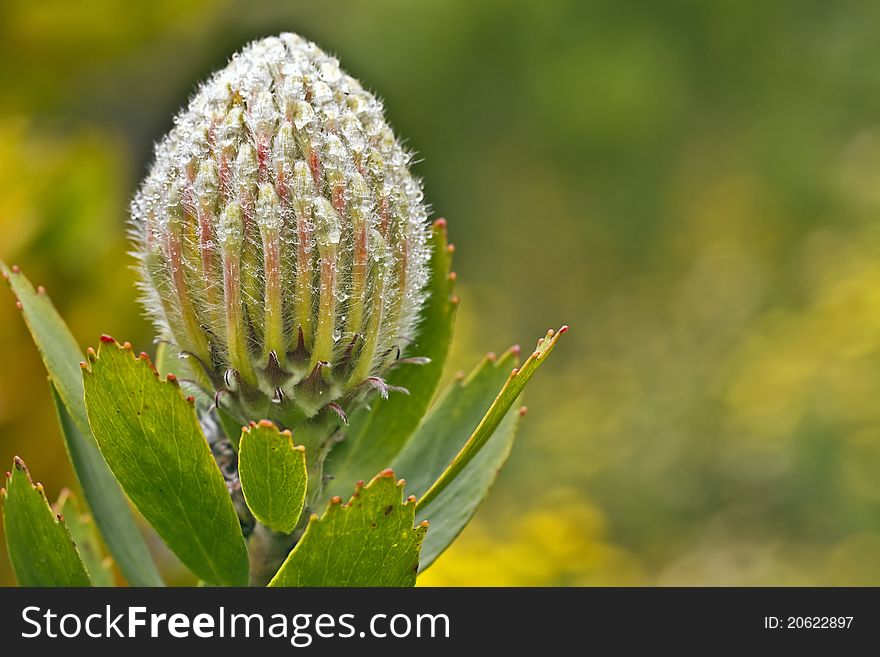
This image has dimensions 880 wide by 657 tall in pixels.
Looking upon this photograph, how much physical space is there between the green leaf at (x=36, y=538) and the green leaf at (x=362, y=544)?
0.28 metres

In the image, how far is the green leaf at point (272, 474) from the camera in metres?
1.08

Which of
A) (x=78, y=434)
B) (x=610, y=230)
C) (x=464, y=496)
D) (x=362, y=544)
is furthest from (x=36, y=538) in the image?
(x=610, y=230)

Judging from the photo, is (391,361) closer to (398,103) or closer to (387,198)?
(387,198)

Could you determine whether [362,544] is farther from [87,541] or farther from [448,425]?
[87,541]

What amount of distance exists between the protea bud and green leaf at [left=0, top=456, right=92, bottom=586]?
0.25 meters

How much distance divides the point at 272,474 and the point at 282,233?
0.28m

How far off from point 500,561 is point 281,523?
1.59 m

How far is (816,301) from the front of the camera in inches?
197

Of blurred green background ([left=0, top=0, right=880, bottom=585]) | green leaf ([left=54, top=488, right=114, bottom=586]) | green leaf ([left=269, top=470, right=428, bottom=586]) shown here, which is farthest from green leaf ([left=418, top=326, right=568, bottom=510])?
blurred green background ([left=0, top=0, right=880, bottom=585])

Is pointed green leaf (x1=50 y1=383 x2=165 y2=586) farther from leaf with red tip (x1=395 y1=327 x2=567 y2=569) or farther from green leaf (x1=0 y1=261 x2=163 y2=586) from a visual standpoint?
leaf with red tip (x1=395 y1=327 x2=567 y2=569)

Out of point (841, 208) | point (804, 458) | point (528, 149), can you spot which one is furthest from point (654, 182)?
point (804, 458)

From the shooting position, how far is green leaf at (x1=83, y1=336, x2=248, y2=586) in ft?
3.60

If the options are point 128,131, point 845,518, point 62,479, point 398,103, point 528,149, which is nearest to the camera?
point 62,479

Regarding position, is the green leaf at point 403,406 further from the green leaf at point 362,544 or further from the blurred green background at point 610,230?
the blurred green background at point 610,230
